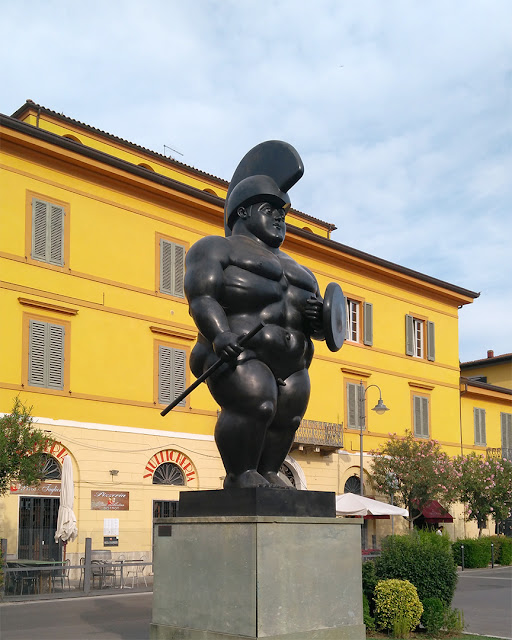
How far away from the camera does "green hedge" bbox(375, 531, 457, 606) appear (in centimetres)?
1130

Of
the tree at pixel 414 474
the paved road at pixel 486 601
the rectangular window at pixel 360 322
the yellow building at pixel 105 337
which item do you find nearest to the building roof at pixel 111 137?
the yellow building at pixel 105 337

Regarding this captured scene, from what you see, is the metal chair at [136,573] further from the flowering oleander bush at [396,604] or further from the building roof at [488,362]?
the building roof at [488,362]

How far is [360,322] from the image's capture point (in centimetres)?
3100

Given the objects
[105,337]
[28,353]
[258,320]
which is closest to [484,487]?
[105,337]

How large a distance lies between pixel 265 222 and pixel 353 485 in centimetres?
2488

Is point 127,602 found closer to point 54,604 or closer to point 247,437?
point 54,604

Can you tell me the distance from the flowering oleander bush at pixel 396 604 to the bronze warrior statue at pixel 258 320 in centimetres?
558

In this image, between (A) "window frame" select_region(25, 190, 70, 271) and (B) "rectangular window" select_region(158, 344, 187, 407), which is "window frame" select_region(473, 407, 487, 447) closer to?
(B) "rectangular window" select_region(158, 344, 187, 407)

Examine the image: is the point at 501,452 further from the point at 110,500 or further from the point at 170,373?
the point at 110,500

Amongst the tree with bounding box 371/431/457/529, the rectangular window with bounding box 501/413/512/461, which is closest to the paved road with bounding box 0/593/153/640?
the tree with bounding box 371/431/457/529

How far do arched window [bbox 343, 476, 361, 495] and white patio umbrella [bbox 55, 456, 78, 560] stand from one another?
12.5m

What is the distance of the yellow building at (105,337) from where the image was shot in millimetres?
20375

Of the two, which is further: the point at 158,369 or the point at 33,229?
the point at 158,369

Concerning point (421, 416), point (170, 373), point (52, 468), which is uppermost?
point (170, 373)
